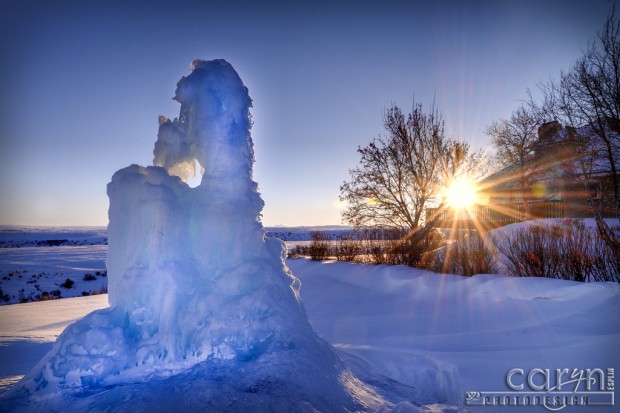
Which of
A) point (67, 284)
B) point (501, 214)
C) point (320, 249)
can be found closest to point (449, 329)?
point (320, 249)

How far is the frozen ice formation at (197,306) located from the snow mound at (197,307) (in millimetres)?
13

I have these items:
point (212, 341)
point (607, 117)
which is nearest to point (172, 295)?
point (212, 341)

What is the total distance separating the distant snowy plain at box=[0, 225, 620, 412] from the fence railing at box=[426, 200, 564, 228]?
7.82 meters

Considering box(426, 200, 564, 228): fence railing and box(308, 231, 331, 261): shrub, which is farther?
box(308, 231, 331, 261): shrub

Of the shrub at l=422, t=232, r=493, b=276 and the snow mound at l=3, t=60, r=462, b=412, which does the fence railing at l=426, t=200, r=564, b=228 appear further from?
the snow mound at l=3, t=60, r=462, b=412

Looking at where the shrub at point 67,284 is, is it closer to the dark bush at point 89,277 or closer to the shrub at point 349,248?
the dark bush at point 89,277

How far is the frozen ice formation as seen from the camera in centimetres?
317

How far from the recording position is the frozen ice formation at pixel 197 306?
317 cm

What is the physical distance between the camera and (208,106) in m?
4.41

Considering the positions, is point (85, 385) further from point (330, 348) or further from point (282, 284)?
point (330, 348)

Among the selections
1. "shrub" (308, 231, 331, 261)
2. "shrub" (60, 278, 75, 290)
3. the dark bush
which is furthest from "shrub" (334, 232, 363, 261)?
the dark bush

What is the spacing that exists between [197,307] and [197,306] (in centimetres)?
1

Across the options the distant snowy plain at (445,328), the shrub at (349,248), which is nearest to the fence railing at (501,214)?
the shrub at (349,248)

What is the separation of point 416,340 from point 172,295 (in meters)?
4.83
